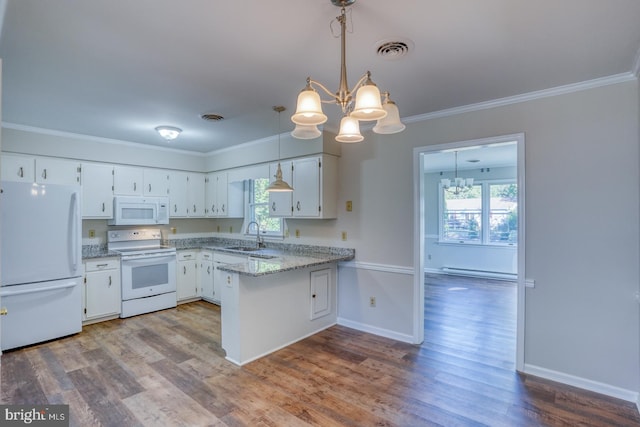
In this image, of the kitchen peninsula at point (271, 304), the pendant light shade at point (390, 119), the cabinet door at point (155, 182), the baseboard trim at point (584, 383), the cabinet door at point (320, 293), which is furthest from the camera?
the cabinet door at point (155, 182)

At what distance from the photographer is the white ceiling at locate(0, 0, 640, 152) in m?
1.83

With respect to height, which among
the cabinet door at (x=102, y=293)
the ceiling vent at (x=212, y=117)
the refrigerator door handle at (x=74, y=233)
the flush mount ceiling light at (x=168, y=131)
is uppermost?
the ceiling vent at (x=212, y=117)

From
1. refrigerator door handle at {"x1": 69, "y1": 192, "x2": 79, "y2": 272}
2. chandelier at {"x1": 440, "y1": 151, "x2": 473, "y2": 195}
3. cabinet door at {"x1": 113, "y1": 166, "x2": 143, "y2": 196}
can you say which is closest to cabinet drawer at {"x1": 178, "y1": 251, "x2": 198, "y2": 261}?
cabinet door at {"x1": 113, "y1": 166, "x2": 143, "y2": 196}

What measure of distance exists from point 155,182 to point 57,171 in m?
1.23

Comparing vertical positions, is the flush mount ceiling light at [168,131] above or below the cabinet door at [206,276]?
above

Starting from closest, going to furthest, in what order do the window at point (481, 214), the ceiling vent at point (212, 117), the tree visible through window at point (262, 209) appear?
1. the ceiling vent at point (212, 117)
2. the tree visible through window at point (262, 209)
3. the window at point (481, 214)

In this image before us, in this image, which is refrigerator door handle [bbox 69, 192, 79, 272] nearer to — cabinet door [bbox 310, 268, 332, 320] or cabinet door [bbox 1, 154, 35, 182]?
cabinet door [bbox 1, 154, 35, 182]

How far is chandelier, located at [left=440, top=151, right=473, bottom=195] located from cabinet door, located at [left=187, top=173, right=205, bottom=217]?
4891mm

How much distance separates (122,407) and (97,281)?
2390 millimetres

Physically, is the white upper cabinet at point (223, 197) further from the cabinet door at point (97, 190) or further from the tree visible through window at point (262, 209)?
the cabinet door at point (97, 190)

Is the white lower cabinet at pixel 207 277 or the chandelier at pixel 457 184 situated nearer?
the white lower cabinet at pixel 207 277

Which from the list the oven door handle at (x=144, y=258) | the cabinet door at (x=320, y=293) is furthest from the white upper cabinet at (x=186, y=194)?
the cabinet door at (x=320, y=293)

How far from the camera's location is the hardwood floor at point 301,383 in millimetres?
2383

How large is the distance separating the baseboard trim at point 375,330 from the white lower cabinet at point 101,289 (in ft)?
9.88
